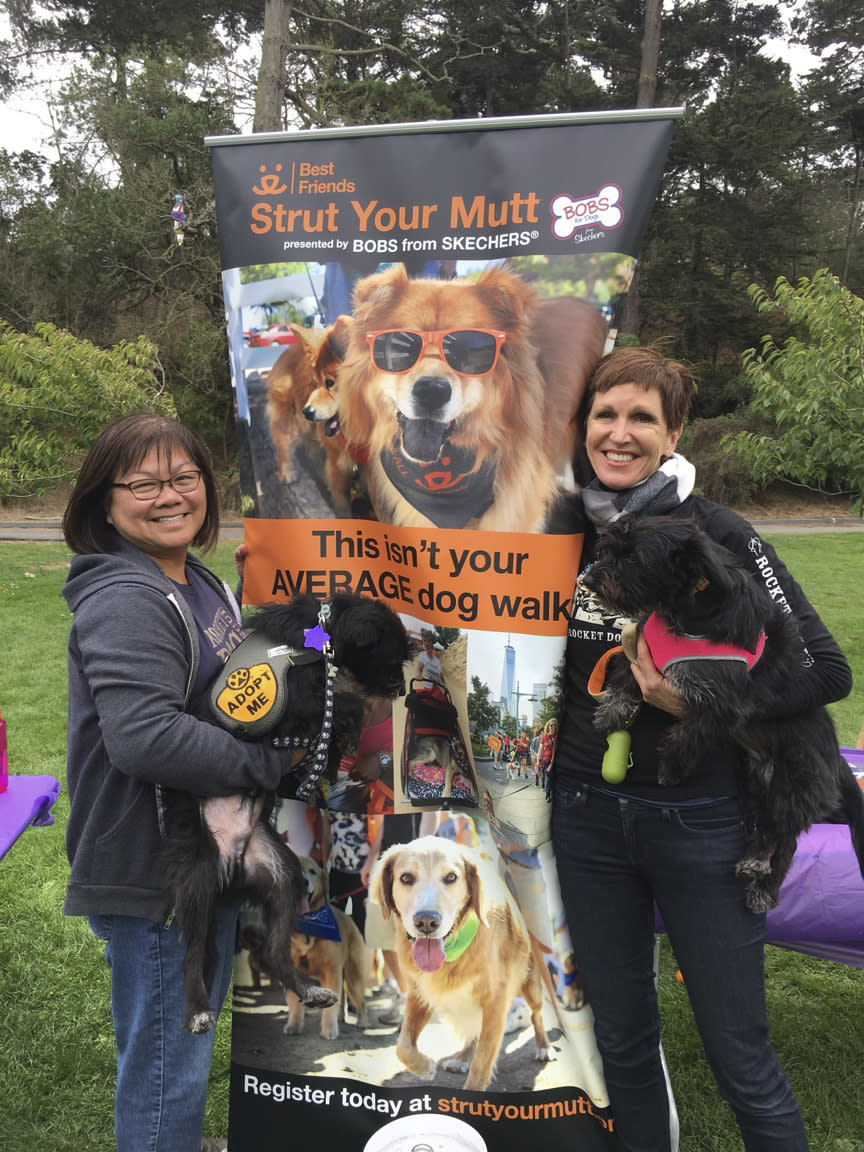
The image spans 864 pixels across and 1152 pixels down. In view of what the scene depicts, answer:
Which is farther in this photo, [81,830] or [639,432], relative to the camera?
[639,432]

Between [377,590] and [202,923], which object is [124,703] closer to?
[202,923]

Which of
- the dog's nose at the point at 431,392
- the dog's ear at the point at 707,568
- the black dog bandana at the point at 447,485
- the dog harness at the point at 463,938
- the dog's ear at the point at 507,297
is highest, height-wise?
the dog's ear at the point at 507,297

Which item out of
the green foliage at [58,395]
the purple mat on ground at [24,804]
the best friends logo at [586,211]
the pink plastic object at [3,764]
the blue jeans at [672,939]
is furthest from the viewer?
the green foliage at [58,395]

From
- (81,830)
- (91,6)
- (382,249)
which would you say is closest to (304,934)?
(81,830)

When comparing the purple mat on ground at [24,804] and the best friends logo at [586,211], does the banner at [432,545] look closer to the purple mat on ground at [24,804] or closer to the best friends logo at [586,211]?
the best friends logo at [586,211]

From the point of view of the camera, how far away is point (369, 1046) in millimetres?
2389

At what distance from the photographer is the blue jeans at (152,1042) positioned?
183 cm

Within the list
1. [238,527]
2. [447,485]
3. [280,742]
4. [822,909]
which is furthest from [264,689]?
[238,527]

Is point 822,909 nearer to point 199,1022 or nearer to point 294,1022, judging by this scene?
point 294,1022

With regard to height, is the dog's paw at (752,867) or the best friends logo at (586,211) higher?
the best friends logo at (586,211)

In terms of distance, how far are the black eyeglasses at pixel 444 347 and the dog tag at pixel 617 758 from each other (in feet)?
3.22

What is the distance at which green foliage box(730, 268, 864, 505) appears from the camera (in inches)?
263

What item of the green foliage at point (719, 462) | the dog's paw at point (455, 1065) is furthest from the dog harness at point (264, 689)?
the green foliage at point (719, 462)

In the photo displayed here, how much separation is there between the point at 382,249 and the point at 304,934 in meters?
1.96
